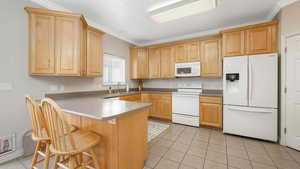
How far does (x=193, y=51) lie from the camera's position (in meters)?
3.67

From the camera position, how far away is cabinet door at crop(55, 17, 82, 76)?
2.23 metres

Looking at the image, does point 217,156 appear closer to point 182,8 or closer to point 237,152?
point 237,152

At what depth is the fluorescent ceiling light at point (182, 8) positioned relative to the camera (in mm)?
2168

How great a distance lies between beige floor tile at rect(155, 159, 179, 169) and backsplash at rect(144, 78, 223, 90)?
2623 mm

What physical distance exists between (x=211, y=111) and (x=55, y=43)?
3770 millimetres

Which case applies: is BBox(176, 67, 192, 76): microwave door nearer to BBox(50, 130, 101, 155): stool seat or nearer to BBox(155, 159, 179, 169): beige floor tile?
BBox(155, 159, 179, 169): beige floor tile

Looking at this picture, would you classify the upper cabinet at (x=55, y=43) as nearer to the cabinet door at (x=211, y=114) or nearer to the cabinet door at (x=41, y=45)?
the cabinet door at (x=41, y=45)

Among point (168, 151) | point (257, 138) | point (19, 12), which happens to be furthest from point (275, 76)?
point (19, 12)

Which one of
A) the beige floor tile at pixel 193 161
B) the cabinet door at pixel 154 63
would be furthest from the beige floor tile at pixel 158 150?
the cabinet door at pixel 154 63

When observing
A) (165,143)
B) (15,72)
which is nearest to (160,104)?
(165,143)

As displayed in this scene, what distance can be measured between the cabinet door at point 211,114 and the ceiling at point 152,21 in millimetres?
2141

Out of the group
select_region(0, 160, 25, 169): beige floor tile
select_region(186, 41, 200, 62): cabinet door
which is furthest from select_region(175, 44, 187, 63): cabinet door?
select_region(0, 160, 25, 169): beige floor tile

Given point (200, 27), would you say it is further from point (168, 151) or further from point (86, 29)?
point (168, 151)

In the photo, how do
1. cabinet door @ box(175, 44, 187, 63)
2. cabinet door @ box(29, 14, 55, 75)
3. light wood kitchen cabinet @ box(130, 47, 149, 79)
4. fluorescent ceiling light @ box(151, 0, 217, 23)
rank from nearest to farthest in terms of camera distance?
cabinet door @ box(29, 14, 55, 75) < fluorescent ceiling light @ box(151, 0, 217, 23) < cabinet door @ box(175, 44, 187, 63) < light wood kitchen cabinet @ box(130, 47, 149, 79)
